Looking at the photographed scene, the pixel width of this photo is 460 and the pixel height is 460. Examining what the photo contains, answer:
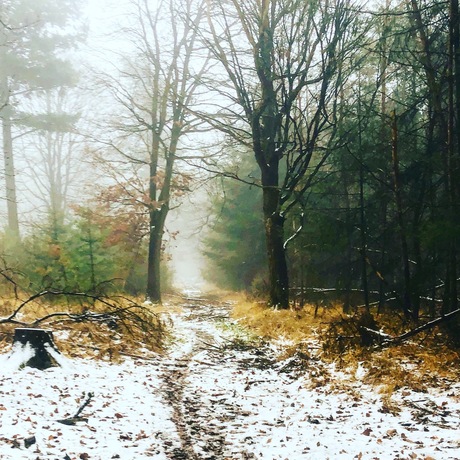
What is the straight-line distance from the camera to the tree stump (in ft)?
24.1

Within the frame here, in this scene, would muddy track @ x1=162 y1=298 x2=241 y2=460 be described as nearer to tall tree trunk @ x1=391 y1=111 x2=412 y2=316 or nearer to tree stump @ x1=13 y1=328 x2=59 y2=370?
tree stump @ x1=13 y1=328 x2=59 y2=370

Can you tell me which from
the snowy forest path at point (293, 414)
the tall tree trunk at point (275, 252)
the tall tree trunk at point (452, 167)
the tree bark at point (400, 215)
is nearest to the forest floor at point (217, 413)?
the snowy forest path at point (293, 414)

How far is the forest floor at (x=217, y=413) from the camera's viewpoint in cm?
499

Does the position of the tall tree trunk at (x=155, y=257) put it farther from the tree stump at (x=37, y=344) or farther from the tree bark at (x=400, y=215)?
the tree stump at (x=37, y=344)

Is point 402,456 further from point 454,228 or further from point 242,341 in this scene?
point 242,341

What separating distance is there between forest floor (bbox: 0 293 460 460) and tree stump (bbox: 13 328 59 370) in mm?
193

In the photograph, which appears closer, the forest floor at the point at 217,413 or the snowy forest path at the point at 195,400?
the forest floor at the point at 217,413

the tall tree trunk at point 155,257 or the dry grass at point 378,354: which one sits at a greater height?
the tall tree trunk at point 155,257

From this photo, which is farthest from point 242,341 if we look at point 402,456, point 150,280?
point 150,280

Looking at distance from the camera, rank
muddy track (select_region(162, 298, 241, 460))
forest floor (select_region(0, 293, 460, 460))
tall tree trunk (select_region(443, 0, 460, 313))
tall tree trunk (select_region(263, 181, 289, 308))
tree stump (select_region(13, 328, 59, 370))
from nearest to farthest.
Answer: forest floor (select_region(0, 293, 460, 460)), muddy track (select_region(162, 298, 241, 460)), tree stump (select_region(13, 328, 59, 370)), tall tree trunk (select_region(443, 0, 460, 313)), tall tree trunk (select_region(263, 181, 289, 308))

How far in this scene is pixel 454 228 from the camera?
7.17 metres

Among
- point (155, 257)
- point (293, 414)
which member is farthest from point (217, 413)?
point (155, 257)

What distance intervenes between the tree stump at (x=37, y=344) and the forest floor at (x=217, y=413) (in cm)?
19

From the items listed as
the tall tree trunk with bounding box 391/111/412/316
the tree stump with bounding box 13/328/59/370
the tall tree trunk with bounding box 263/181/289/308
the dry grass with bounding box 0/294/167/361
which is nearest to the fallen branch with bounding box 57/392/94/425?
the tree stump with bounding box 13/328/59/370
